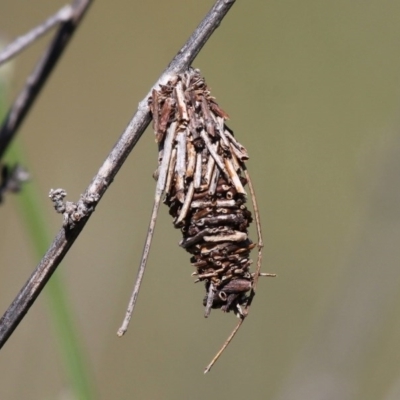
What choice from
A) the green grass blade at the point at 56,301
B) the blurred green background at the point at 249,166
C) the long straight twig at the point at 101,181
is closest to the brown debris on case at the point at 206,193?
the long straight twig at the point at 101,181

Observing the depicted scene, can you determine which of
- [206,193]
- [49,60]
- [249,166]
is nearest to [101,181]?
[206,193]

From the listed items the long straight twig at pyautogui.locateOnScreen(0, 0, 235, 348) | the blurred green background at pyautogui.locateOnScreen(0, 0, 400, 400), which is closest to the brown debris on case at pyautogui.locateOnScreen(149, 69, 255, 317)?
the long straight twig at pyautogui.locateOnScreen(0, 0, 235, 348)

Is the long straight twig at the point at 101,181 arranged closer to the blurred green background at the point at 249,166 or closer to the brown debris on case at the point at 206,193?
the brown debris on case at the point at 206,193

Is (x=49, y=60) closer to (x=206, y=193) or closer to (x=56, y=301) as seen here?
(x=206, y=193)

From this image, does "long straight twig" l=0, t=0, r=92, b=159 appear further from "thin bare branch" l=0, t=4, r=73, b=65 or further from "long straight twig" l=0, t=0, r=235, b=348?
"long straight twig" l=0, t=0, r=235, b=348

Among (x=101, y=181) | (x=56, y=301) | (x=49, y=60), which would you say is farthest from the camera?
(x=56, y=301)

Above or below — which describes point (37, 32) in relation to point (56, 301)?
above
